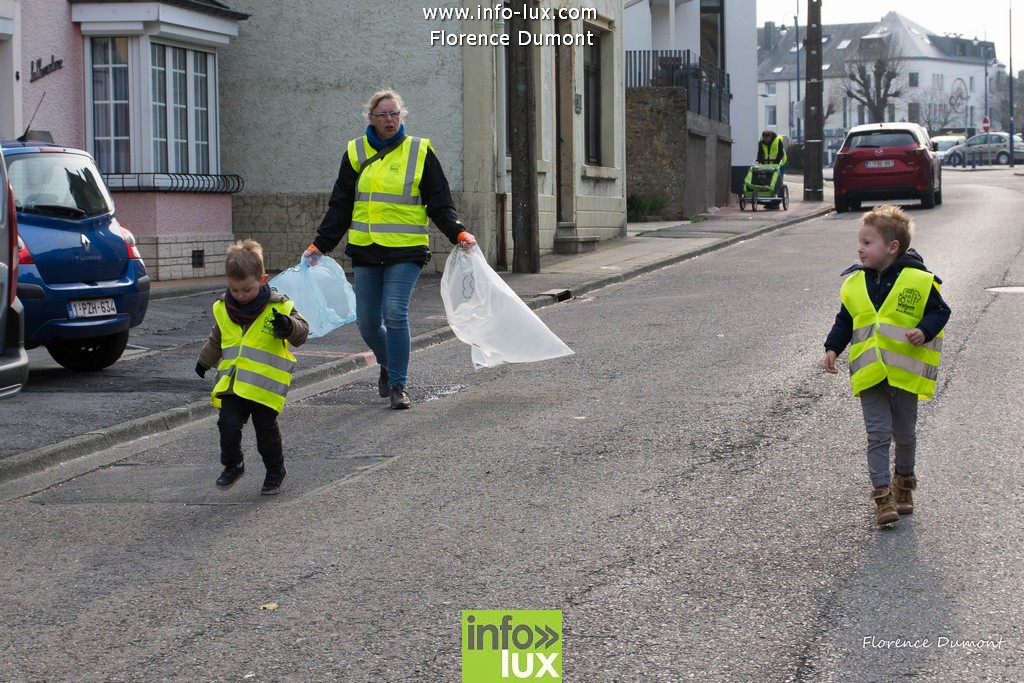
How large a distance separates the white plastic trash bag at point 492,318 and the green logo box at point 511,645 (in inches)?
182

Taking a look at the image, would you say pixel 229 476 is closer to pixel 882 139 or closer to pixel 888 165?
pixel 888 165

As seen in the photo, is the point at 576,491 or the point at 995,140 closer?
the point at 576,491

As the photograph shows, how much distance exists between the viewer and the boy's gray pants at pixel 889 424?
573 cm

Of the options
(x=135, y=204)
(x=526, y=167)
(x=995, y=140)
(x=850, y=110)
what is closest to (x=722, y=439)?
(x=526, y=167)

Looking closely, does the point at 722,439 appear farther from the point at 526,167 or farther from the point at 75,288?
the point at 526,167

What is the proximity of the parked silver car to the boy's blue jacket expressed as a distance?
60743 mm

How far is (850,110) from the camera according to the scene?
119m

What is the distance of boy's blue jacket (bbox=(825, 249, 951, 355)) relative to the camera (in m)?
5.64

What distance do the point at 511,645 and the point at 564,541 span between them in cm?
111

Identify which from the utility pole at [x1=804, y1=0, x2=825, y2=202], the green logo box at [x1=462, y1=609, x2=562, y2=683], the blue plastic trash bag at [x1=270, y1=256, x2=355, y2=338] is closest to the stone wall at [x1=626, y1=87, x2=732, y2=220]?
the utility pole at [x1=804, y1=0, x2=825, y2=202]

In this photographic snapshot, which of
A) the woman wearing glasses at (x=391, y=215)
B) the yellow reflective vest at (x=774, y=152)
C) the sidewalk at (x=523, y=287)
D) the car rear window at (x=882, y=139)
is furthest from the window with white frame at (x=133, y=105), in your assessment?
the yellow reflective vest at (x=774, y=152)

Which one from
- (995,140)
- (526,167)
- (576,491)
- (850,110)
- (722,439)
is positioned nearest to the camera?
(576,491)

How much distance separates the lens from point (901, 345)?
18.7ft

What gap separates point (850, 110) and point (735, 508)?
4642 inches
